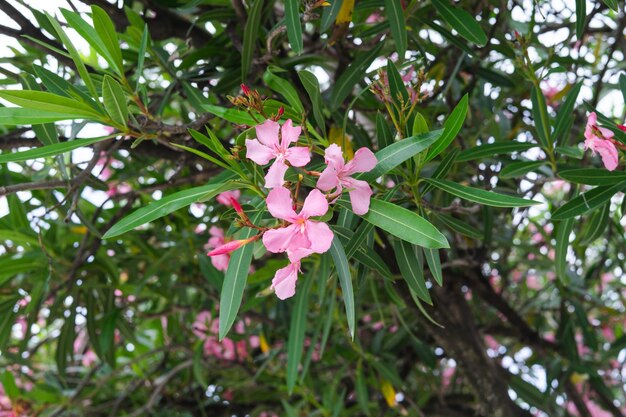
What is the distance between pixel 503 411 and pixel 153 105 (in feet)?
3.05

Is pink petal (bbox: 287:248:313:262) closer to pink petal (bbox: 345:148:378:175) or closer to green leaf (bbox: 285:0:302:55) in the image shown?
pink petal (bbox: 345:148:378:175)

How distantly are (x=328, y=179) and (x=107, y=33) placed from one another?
1.37 ft

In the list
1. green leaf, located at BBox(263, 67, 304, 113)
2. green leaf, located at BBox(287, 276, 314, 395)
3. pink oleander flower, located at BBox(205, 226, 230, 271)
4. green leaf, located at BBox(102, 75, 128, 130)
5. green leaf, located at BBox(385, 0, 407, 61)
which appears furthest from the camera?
pink oleander flower, located at BBox(205, 226, 230, 271)

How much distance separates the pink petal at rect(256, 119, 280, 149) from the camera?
75 cm

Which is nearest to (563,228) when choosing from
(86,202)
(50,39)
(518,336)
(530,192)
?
(530,192)

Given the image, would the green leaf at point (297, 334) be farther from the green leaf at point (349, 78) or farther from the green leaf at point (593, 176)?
the green leaf at point (593, 176)

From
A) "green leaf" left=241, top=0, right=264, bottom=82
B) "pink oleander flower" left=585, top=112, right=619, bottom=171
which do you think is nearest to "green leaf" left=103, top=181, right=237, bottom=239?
"green leaf" left=241, top=0, right=264, bottom=82

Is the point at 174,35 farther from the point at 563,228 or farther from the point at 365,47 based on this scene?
the point at 563,228

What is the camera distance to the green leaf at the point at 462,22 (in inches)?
40.9

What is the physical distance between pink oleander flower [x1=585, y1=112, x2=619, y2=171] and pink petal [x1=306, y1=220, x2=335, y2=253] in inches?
15.6

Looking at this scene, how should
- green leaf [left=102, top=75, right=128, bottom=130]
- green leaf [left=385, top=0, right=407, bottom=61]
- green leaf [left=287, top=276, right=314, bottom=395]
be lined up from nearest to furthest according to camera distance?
green leaf [left=102, top=75, right=128, bottom=130], green leaf [left=385, top=0, right=407, bottom=61], green leaf [left=287, top=276, right=314, bottom=395]

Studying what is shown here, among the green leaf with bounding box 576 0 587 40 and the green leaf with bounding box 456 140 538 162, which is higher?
the green leaf with bounding box 576 0 587 40

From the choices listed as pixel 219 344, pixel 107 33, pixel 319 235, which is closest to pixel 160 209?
pixel 319 235

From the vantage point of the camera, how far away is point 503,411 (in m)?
1.50
